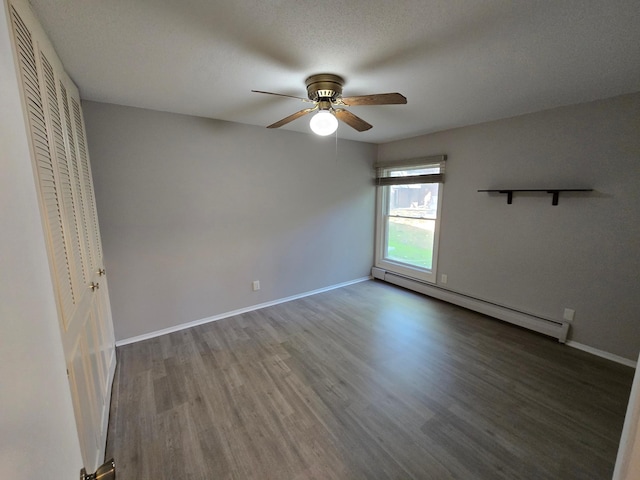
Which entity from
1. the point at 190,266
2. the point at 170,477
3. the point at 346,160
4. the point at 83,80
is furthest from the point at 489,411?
the point at 83,80

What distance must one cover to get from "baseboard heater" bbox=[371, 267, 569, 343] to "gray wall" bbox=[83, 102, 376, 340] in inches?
45.2

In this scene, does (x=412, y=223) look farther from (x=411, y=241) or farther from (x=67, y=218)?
(x=67, y=218)

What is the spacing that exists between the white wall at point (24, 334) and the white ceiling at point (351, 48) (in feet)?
3.48

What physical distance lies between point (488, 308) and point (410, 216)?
1.65 metres

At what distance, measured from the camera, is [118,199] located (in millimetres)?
2486

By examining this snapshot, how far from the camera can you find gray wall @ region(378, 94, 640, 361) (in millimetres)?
2264

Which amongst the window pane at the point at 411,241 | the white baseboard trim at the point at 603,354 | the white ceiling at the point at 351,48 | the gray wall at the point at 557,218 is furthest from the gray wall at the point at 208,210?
the white baseboard trim at the point at 603,354

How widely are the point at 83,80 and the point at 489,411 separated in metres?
3.76

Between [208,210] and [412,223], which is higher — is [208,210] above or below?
above

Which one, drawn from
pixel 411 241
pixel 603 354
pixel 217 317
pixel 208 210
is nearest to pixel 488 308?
pixel 603 354

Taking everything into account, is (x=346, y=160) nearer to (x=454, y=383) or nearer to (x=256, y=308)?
(x=256, y=308)

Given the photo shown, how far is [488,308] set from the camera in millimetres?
3182

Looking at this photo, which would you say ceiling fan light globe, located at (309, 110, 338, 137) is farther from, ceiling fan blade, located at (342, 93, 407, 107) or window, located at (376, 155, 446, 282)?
window, located at (376, 155, 446, 282)

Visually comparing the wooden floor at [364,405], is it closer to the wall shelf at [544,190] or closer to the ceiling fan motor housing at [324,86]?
the wall shelf at [544,190]
